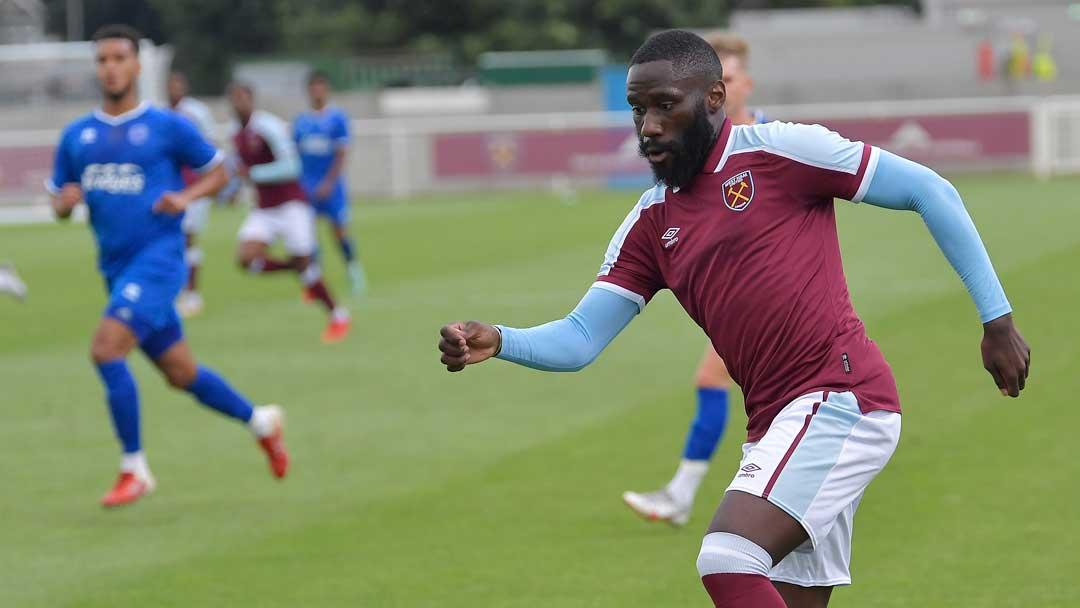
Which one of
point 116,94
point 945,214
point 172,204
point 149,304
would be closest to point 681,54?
point 945,214

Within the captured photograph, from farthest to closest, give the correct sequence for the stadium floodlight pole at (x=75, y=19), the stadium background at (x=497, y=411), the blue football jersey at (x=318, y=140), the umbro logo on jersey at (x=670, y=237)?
the stadium floodlight pole at (x=75, y=19) < the blue football jersey at (x=318, y=140) < the stadium background at (x=497, y=411) < the umbro logo on jersey at (x=670, y=237)

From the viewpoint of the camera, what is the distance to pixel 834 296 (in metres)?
4.60

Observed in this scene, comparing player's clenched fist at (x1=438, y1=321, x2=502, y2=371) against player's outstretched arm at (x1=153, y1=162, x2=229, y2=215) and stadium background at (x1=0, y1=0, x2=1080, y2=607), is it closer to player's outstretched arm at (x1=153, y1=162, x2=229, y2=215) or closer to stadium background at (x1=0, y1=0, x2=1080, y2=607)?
stadium background at (x1=0, y1=0, x2=1080, y2=607)

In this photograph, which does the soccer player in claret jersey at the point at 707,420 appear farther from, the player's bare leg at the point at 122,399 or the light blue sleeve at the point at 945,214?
the light blue sleeve at the point at 945,214

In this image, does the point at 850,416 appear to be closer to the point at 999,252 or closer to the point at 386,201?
the point at 999,252

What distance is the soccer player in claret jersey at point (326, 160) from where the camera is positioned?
60.3 ft

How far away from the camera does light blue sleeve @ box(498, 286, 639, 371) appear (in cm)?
475

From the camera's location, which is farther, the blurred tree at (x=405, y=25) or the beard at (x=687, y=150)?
the blurred tree at (x=405, y=25)

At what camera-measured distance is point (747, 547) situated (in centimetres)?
425

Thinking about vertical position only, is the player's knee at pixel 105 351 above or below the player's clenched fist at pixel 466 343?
below

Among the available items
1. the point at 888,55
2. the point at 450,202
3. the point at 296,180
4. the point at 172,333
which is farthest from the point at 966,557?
the point at 888,55

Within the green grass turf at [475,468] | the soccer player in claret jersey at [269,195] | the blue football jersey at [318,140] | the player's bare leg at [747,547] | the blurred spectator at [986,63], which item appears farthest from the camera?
the blurred spectator at [986,63]

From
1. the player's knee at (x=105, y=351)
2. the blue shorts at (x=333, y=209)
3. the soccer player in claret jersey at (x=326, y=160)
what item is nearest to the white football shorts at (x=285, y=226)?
the soccer player in claret jersey at (x=326, y=160)

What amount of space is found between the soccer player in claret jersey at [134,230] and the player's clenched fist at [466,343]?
173 inches
